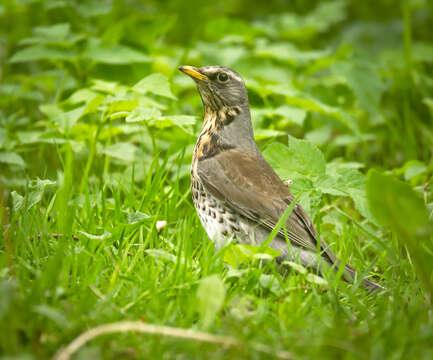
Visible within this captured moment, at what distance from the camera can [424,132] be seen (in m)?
5.84

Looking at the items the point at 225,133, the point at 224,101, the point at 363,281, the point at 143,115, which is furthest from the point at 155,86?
the point at 363,281

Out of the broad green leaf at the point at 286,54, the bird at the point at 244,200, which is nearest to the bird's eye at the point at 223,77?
the bird at the point at 244,200

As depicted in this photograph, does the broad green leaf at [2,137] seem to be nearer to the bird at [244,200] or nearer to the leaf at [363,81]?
the bird at [244,200]

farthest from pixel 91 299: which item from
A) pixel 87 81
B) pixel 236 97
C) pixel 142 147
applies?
pixel 87 81

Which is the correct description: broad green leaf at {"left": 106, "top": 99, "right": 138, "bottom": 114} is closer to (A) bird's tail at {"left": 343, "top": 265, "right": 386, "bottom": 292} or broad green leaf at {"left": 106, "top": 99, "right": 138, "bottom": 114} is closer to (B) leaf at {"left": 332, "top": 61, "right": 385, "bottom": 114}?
(A) bird's tail at {"left": 343, "top": 265, "right": 386, "bottom": 292}

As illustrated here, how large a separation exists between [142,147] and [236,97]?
3.61ft

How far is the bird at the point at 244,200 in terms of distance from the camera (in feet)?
11.1

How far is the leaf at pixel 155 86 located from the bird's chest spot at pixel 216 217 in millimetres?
837

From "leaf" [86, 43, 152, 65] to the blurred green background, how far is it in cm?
2

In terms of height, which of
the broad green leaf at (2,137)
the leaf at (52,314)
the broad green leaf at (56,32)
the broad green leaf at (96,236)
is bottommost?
the broad green leaf at (96,236)

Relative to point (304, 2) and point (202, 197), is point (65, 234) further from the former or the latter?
point (304, 2)

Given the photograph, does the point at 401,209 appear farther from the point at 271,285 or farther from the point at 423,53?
the point at 423,53

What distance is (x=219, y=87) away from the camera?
3969mm

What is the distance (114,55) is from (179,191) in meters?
1.70
